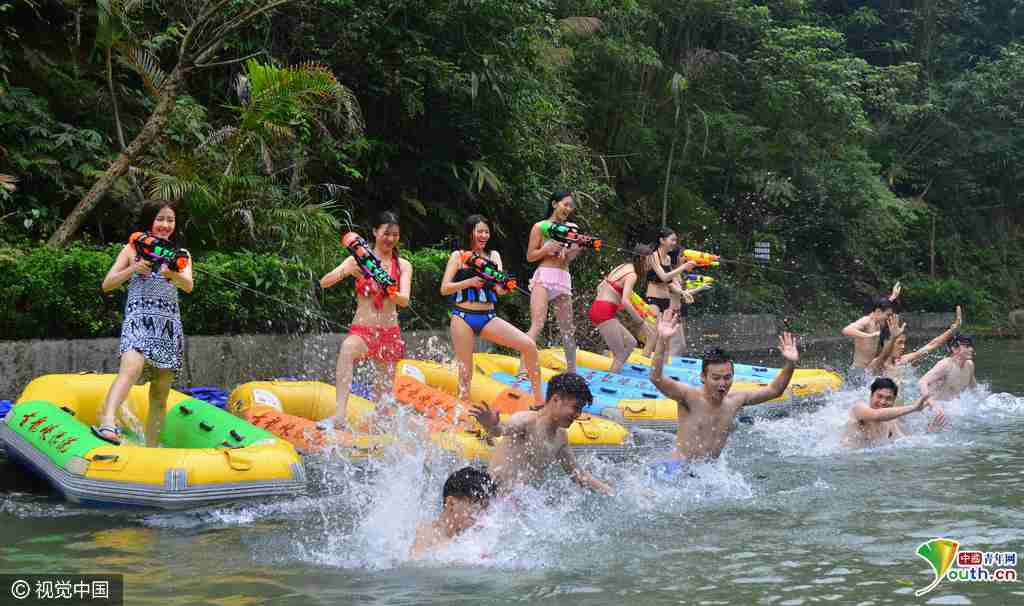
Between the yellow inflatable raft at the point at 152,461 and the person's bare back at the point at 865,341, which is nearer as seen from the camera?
the yellow inflatable raft at the point at 152,461

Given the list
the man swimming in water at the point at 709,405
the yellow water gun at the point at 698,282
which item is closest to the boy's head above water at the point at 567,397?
the man swimming in water at the point at 709,405

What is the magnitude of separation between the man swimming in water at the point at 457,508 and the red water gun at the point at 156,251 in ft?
9.47

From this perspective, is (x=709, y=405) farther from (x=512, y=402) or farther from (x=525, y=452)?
(x=512, y=402)

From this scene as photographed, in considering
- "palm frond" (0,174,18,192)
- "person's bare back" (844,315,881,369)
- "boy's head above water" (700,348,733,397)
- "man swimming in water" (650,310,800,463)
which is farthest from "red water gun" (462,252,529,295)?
"person's bare back" (844,315,881,369)

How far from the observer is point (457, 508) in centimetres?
570

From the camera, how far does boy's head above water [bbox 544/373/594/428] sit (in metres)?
6.13

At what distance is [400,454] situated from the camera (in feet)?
25.1

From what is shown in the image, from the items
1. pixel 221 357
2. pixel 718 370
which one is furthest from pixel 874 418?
pixel 221 357

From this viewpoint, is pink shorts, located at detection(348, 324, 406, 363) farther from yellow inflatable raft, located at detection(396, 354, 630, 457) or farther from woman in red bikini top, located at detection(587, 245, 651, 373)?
woman in red bikini top, located at detection(587, 245, 651, 373)

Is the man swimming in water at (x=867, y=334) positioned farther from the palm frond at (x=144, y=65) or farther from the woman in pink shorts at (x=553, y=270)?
the palm frond at (x=144, y=65)

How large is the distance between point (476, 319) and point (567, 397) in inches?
135

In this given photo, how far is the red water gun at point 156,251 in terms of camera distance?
7.40 metres

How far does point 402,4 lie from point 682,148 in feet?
36.5
